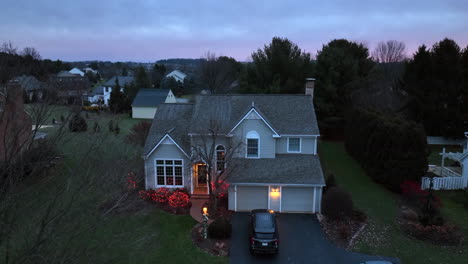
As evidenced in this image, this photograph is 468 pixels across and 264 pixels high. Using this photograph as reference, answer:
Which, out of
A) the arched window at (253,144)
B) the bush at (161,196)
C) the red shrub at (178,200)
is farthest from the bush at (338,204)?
the bush at (161,196)

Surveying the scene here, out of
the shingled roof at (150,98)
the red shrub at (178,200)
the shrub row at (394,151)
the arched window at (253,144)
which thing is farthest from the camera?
the shingled roof at (150,98)

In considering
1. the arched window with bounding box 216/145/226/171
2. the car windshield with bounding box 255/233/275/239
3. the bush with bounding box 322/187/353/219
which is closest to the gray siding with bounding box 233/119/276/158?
the arched window with bounding box 216/145/226/171

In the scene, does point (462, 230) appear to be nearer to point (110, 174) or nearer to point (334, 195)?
point (334, 195)

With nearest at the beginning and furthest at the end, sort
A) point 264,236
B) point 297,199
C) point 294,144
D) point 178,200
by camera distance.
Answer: point 264,236
point 297,199
point 178,200
point 294,144

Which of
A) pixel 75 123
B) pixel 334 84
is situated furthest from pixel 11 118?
pixel 334 84

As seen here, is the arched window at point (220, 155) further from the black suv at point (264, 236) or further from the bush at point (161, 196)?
the black suv at point (264, 236)

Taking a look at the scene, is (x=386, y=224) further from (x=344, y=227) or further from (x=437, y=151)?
(x=437, y=151)

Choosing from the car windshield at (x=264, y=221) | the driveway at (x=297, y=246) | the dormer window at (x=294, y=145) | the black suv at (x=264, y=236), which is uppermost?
the dormer window at (x=294, y=145)
